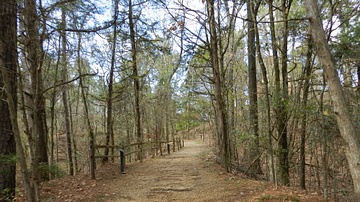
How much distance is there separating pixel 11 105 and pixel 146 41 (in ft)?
27.3

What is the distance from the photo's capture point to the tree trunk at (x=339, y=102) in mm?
4121

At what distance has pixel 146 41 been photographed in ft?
37.8

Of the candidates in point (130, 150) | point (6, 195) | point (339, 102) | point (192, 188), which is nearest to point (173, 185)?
point (192, 188)

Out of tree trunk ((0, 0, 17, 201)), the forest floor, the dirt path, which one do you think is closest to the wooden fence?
the forest floor

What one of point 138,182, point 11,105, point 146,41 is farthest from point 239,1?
point 11,105

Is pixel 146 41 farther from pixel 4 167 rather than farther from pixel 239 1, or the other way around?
pixel 4 167

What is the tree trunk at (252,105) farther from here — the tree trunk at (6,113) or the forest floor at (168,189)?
the tree trunk at (6,113)

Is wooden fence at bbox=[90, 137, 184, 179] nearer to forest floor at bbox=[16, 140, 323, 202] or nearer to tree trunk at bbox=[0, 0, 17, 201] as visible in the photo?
Result: forest floor at bbox=[16, 140, 323, 202]

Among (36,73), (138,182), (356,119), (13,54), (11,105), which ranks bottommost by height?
(138,182)

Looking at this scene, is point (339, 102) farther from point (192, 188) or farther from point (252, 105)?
point (252, 105)

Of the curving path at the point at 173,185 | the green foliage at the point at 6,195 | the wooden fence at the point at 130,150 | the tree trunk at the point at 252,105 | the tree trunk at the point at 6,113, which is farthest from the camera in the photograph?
the tree trunk at the point at 252,105

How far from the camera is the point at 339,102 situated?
4.30m

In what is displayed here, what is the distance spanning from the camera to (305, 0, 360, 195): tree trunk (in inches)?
162

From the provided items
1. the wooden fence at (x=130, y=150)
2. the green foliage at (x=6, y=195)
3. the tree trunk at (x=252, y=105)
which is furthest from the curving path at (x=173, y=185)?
the green foliage at (x=6, y=195)
